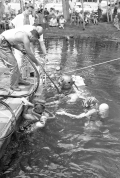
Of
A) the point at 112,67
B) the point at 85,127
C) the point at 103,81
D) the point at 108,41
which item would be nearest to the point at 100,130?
the point at 85,127

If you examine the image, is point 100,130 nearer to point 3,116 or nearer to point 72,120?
point 72,120

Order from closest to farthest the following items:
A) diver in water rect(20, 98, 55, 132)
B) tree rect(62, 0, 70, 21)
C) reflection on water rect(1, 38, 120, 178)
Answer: reflection on water rect(1, 38, 120, 178), diver in water rect(20, 98, 55, 132), tree rect(62, 0, 70, 21)

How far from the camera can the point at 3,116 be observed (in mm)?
5395

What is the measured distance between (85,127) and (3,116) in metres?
2.06

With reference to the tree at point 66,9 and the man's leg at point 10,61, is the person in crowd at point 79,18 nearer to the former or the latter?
the tree at point 66,9

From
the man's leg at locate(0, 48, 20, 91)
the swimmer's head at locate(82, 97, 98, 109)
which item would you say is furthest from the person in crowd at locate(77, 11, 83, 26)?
the swimmer's head at locate(82, 97, 98, 109)

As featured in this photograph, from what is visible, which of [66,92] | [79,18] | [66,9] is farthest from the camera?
[66,9]

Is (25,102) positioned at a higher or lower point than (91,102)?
higher

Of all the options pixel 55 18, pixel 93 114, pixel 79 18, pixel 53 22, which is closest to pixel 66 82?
pixel 93 114

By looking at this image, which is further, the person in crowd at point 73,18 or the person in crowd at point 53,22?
the person in crowd at point 73,18

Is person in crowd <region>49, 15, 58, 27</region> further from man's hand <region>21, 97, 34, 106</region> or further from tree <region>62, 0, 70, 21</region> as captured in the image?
man's hand <region>21, 97, 34, 106</region>

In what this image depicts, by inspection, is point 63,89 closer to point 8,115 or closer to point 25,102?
point 25,102

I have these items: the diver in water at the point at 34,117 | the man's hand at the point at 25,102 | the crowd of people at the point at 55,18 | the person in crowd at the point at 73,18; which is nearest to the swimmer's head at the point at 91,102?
the diver in water at the point at 34,117

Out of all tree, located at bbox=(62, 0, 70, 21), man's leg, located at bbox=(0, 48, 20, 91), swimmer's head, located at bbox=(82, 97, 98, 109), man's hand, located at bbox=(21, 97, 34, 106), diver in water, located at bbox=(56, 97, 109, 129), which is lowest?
diver in water, located at bbox=(56, 97, 109, 129)
